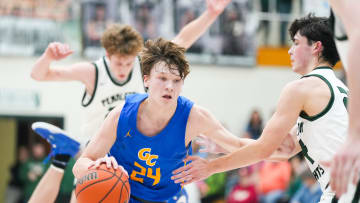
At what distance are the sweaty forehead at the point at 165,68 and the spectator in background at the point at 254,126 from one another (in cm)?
886

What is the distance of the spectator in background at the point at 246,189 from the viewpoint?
10.4 meters

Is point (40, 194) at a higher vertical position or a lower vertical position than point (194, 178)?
lower

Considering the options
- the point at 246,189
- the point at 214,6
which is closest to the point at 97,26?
the point at 246,189

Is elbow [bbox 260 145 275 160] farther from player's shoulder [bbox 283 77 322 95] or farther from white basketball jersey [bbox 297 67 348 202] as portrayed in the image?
player's shoulder [bbox 283 77 322 95]

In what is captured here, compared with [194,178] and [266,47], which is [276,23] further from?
[194,178]

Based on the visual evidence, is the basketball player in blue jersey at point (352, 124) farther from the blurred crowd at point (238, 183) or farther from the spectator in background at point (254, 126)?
the spectator in background at point (254, 126)

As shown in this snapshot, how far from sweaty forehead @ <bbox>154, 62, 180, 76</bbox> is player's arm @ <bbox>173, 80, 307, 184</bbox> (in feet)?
2.37

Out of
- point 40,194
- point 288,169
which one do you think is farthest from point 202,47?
point 40,194

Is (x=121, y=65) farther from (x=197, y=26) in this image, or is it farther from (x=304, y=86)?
(x=304, y=86)

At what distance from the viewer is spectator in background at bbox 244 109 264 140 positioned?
516 inches

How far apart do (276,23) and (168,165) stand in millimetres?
10997

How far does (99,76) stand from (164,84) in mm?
1746

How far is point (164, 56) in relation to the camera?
4379mm

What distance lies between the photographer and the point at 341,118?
3.83 metres
